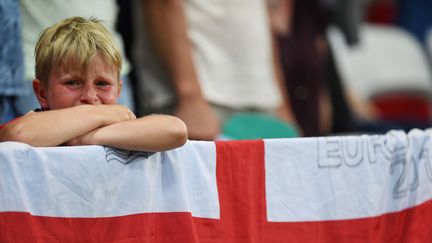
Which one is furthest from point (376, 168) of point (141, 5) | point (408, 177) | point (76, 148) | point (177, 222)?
point (141, 5)

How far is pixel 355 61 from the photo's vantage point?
18.2 ft

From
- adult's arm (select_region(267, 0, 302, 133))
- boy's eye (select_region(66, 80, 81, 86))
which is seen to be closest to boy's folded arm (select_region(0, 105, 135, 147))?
boy's eye (select_region(66, 80, 81, 86))

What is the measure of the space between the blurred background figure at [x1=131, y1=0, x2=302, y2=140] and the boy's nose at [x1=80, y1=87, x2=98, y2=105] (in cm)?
117

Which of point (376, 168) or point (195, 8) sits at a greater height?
point (195, 8)

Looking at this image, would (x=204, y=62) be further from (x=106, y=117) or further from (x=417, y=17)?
(x=417, y=17)

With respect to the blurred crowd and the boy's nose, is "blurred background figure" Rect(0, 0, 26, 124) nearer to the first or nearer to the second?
the blurred crowd

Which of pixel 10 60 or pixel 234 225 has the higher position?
pixel 10 60

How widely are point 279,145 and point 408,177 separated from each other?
0.42 meters

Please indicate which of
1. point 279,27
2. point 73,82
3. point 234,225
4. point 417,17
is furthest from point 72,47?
point 417,17

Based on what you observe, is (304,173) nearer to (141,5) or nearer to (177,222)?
(177,222)

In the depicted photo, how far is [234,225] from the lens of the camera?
2.26m

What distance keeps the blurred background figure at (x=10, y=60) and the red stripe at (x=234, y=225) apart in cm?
77

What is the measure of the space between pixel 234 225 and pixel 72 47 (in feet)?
1.86

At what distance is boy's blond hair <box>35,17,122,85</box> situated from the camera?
7.15ft
